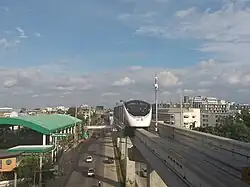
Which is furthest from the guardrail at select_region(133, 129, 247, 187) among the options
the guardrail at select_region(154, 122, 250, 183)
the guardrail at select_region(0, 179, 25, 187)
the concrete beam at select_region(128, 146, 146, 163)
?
the concrete beam at select_region(128, 146, 146, 163)

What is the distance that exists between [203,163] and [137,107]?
24159 mm

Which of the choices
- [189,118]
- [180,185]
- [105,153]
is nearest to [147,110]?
[180,185]

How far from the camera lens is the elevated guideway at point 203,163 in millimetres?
13352

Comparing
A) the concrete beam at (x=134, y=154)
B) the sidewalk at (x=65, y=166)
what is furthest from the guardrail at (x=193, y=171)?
the sidewalk at (x=65, y=166)

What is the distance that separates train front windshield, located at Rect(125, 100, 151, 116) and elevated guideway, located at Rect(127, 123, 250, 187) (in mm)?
7676

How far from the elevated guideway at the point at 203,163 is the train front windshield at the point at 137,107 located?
302 inches

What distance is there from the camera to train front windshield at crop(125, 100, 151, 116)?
42594 mm

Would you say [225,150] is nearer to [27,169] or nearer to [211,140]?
[211,140]

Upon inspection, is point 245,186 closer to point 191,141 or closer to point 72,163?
point 191,141

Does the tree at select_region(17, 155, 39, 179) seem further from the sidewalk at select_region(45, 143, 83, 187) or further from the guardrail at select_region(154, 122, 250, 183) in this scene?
the guardrail at select_region(154, 122, 250, 183)

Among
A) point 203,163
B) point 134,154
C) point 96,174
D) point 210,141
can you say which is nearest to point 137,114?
point 134,154

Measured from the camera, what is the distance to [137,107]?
4281 centimetres

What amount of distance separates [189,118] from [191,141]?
86.4 m

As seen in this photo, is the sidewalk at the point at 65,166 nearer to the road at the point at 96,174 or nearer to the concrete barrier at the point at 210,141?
the road at the point at 96,174
